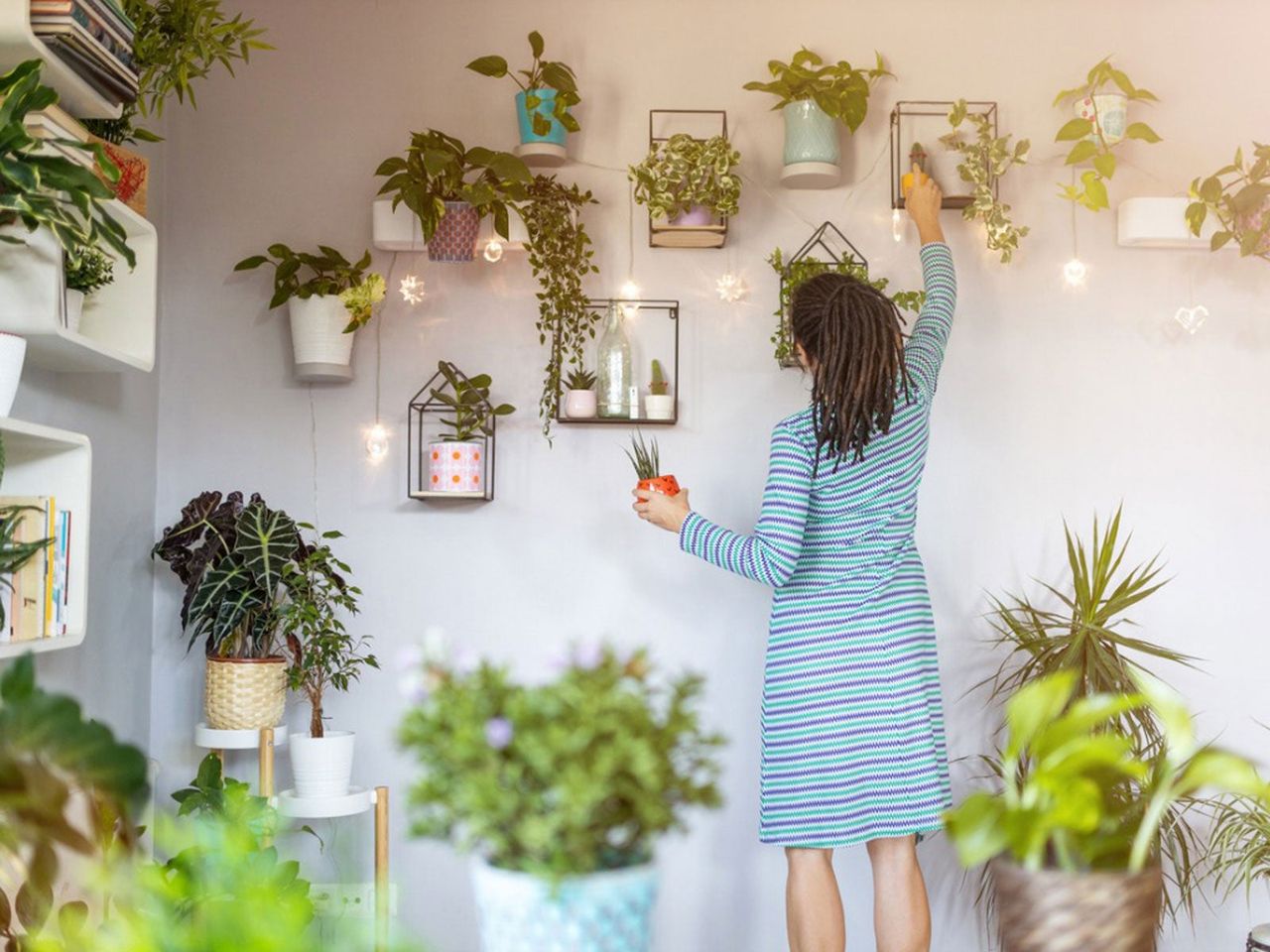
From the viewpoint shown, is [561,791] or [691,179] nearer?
[561,791]

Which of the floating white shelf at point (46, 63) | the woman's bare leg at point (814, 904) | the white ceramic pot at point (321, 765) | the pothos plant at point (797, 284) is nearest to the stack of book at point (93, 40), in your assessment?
the floating white shelf at point (46, 63)

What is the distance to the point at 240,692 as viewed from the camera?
115 inches

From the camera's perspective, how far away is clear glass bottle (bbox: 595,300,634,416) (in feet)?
10.8

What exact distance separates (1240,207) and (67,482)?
2841 mm

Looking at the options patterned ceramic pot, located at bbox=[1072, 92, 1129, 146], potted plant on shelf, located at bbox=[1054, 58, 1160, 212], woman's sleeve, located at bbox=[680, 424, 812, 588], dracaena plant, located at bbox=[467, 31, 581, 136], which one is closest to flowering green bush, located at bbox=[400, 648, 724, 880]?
woman's sleeve, located at bbox=[680, 424, 812, 588]

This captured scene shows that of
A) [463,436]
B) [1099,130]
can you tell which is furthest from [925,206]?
[463,436]

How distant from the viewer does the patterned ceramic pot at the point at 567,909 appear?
0.97m

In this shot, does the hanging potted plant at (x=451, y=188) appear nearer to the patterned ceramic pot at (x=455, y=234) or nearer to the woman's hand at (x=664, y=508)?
the patterned ceramic pot at (x=455, y=234)

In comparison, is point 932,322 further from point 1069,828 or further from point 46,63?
point 1069,828

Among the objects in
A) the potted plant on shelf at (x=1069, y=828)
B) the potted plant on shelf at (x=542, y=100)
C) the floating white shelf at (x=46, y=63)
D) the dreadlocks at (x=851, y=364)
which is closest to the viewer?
the potted plant on shelf at (x=1069, y=828)

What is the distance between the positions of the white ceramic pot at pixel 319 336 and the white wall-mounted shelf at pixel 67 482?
0.89 meters

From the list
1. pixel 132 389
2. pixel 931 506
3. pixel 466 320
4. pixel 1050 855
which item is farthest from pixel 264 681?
pixel 1050 855

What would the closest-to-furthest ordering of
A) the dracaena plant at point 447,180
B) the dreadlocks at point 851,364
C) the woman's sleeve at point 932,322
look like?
1. the dreadlocks at point 851,364
2. the woman's sleeve at point 932,322
3. the dracaena plant at point 447,180

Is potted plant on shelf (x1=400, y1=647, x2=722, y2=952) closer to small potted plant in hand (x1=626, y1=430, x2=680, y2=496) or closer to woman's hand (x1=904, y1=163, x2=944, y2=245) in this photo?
small potted plant in hand (x1=626, y1=430, x2=680, y2=496)
